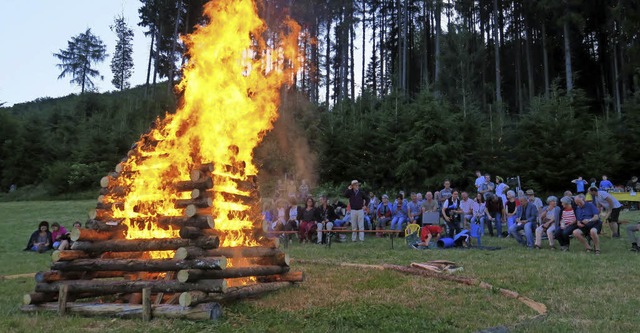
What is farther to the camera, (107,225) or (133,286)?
(107,225)

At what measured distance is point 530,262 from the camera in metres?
10.4

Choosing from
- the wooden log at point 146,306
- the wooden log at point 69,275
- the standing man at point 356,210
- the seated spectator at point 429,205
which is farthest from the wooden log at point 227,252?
the seated spectator at point 429,205

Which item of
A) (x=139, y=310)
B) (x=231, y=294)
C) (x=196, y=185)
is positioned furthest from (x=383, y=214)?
(x=139, y=310)

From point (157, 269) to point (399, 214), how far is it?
37.9 feet

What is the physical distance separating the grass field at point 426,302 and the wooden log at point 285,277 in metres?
0.14

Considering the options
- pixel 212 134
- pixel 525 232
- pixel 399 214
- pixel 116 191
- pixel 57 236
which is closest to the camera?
pixel 116 191

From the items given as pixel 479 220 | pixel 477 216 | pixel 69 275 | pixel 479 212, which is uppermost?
pixel 479 212

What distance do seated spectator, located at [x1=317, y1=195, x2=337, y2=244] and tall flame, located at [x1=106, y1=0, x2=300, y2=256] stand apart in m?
7.23

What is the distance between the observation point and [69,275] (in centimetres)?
749

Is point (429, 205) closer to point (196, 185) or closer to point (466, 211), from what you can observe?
point (466, 211)

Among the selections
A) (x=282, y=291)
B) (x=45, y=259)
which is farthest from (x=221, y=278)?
(x=45, y=259)

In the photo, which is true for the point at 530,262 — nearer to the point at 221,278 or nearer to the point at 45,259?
the point at 221,278

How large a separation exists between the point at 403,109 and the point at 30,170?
96.3 ft

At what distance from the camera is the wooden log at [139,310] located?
6.09m
